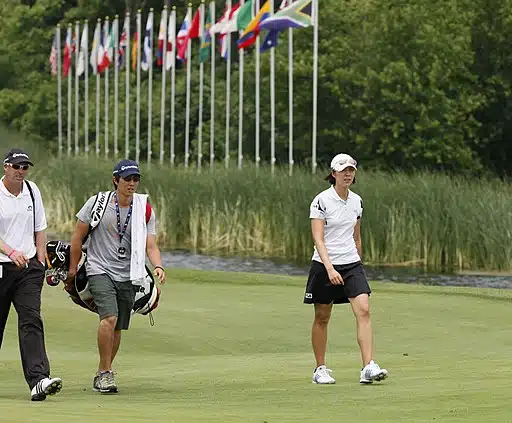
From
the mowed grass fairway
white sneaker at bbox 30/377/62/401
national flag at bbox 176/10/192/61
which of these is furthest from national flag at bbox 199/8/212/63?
white sneaker at bbox 30/377/62/401

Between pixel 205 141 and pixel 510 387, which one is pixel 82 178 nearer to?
pixel 205 141

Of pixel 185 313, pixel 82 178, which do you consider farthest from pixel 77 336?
pixel 82 178

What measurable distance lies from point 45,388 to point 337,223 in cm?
268

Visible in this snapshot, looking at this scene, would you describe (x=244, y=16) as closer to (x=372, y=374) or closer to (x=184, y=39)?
Result: (x=184, y=39)

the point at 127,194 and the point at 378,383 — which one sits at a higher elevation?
the point at 127,194

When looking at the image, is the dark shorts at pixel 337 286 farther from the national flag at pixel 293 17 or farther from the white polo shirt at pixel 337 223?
the national flag at pixel 293 17

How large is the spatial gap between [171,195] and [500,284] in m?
12.2

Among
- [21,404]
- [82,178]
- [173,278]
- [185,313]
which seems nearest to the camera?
[21,404]

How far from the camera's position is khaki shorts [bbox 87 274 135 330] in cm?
1130

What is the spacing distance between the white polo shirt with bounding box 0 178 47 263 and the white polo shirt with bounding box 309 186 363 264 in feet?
7.08

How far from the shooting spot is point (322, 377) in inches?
457

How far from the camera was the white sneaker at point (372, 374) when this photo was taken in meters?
11.2

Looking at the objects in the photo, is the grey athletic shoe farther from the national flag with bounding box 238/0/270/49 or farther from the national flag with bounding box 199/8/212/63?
the national flag with bounding box 199/8/212/63

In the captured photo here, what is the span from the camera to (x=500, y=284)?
29.1 m
